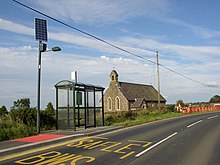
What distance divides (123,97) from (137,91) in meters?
8.38

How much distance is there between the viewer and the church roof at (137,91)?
252 ft

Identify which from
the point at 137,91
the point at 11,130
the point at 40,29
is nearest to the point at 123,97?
the point at 137,91

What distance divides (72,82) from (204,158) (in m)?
9.41

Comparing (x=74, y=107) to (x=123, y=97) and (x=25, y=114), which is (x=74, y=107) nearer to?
(x=25, y=114)

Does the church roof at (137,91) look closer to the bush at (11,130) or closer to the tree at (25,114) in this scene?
the tree at (25,114)

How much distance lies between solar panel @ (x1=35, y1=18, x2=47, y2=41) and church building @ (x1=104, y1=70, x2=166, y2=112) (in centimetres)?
5854

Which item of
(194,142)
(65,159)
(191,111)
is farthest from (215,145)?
(191,111)

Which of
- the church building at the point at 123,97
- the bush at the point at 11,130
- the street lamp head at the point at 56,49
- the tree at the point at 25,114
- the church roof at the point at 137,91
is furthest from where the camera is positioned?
the church roof at the point at 137,91

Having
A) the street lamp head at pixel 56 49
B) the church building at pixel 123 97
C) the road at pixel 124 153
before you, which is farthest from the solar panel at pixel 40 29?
the church building at pixel 123 97

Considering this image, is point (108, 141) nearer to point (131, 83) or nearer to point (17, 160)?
point (17, 160)

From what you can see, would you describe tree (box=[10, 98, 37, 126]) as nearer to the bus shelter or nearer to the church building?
the bus shelter

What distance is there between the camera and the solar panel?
49.5ft

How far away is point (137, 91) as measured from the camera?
8156 centimetres

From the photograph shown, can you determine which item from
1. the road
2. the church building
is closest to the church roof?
the church building
